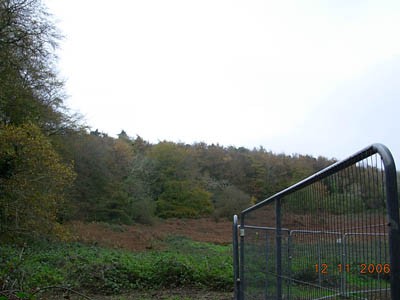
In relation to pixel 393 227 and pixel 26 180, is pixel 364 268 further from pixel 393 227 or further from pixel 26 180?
pixel 26 180

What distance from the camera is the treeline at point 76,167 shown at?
1478 centimetres

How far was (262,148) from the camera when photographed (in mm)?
69812

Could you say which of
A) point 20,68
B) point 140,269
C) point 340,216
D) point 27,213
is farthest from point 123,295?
point 20,68

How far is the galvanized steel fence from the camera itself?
160cm

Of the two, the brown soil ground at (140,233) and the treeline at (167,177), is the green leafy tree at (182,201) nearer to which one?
the treeline at (167,177)

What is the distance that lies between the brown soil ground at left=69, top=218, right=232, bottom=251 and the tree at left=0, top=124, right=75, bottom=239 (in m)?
5.17

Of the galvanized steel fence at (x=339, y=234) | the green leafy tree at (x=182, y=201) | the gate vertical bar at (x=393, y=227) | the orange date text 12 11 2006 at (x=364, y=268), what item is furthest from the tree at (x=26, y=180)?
the green leafy tree at (x=182, y=201)

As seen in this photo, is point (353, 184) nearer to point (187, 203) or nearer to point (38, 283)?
point (38, 283)

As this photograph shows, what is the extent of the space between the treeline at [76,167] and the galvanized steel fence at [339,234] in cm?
1227

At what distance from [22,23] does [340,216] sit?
16.9 meters

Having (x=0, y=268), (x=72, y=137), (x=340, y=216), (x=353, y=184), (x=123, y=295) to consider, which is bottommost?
(x=123, y=295)

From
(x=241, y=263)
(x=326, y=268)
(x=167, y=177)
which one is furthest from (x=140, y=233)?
(x=326, y=268)

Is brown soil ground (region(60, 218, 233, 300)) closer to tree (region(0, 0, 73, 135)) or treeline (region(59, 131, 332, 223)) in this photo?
treeline (region(59, 131, 332, 223))

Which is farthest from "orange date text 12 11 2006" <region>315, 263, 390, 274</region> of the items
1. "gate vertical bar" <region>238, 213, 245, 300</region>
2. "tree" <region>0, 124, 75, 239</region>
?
"tree" <region>0, 124, 75, 239</region>
